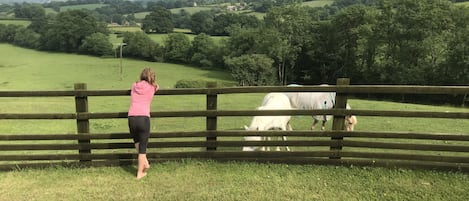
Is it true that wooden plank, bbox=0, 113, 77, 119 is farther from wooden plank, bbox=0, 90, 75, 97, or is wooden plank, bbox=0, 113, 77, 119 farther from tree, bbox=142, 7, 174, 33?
tree, bbox=142, 7, 174, 33

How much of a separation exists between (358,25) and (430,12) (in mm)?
14037

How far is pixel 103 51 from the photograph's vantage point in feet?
320

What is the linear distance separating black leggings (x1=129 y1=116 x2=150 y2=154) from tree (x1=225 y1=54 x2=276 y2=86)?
61277 mm

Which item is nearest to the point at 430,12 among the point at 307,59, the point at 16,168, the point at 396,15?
the point at 396,15

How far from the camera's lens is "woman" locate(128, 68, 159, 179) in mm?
6496

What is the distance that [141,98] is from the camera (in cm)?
661

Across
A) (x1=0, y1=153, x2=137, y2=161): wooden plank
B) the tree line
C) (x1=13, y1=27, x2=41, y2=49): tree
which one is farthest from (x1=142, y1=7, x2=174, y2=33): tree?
(x1=0, y1=153, x2=137, y2=161): wooden plank

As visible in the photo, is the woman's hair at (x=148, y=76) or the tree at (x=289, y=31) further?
the tree at (x=289, y=31)

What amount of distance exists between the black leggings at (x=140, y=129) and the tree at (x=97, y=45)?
95.8 metres

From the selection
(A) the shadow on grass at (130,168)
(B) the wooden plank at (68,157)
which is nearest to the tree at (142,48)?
(B) the wooden plank at (68,157)

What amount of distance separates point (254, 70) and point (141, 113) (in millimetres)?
61819

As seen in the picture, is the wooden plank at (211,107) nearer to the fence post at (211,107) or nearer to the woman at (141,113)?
the fence post at (211,107)

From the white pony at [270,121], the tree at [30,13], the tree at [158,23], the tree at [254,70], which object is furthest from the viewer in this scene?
the tree at [30,13]

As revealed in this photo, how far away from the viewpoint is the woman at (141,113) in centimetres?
650
